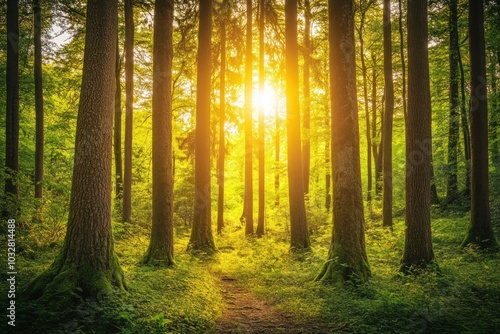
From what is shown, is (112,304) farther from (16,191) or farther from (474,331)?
(16,191)

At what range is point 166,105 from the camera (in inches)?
384

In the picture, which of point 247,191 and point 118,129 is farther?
point 118,129

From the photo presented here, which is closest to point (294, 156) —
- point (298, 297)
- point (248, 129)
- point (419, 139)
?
point (419, 139)

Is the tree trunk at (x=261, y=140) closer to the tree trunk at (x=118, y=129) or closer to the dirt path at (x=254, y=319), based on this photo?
the dirt path at (x=254, y=319)

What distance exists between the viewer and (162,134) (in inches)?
380

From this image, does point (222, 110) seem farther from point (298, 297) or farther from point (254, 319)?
point (254, 319)

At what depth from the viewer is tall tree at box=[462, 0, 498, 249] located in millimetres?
10523

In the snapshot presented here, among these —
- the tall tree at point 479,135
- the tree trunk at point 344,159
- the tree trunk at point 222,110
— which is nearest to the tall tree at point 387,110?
the tall tree at point 479,135

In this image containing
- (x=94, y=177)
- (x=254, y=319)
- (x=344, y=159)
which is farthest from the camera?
(x=344, y=159)

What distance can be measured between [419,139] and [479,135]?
179 inches

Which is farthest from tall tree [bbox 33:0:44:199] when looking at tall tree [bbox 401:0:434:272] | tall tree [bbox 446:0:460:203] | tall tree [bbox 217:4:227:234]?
tall tree [bbox 446:0:460:203]

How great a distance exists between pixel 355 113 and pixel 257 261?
6564 mm

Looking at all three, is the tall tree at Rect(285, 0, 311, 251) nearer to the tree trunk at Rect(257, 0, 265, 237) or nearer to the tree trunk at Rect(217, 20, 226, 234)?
the tree trunk at Rect(257, 0, 265, 237)

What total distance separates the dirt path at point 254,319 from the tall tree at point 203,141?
457 centimetres
